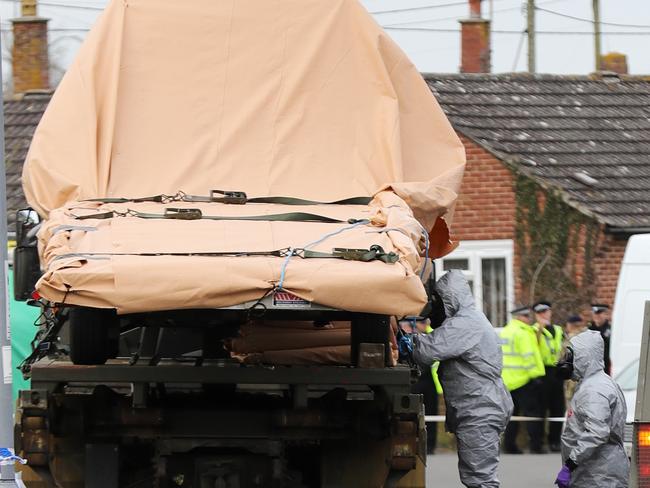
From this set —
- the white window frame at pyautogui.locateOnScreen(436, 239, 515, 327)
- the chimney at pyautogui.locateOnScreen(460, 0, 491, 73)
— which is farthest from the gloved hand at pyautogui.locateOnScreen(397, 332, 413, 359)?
the chimney at pyautogui.locateOnScreen(460, 0, 491, 73)

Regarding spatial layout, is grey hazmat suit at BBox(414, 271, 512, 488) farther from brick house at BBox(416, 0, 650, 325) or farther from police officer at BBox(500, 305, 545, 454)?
brick house at BBox(416, 0, 650, 325)

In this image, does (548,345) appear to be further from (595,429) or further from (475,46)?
(475,46)

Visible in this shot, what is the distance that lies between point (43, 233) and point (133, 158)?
1.27 metres

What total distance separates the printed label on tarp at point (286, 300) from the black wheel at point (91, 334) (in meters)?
1.22

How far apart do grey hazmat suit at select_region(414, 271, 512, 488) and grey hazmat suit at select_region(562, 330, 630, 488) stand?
1.70ft

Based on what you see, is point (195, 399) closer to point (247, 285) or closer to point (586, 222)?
point (247, 285)

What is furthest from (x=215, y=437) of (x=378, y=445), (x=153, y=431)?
(x=378, y=445)

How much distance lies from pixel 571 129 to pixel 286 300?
62.3 ft

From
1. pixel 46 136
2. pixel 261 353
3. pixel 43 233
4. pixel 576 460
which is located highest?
pixel 46 136

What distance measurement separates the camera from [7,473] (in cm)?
940

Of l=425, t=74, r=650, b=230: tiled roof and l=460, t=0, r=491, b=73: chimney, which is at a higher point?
l=460, t=0, r=491, b=73: chimney

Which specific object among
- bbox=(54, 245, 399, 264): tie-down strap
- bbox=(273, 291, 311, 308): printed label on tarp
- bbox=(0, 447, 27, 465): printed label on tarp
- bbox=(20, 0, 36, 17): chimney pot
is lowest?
bbox=(0, 447, 27, 465): printed label on tarp

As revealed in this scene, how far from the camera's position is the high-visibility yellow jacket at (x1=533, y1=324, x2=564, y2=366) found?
17484 mm

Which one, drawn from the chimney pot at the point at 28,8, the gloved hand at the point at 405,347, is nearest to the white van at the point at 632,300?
the gloved hand at the point at 405,347
